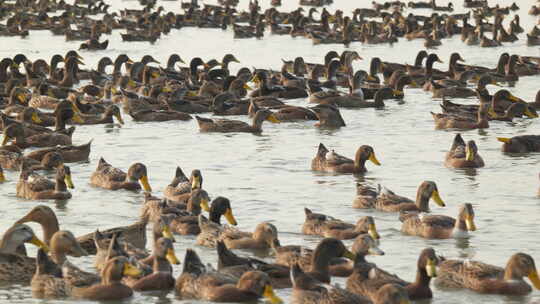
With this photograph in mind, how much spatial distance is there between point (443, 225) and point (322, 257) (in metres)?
2.89

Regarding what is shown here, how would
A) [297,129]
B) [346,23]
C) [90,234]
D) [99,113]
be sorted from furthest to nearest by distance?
[346,23] < [99,113] < [297,129] < [90,234]

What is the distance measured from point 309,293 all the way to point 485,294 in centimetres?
225

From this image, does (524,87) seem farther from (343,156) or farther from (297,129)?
(343,156)

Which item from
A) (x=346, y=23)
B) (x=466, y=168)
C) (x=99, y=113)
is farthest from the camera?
(x=346, y=23)

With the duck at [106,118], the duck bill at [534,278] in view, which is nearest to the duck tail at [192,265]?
the duck bill at [534,278]

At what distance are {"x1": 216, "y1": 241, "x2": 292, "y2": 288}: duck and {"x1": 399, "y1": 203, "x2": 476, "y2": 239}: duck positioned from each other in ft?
9.56

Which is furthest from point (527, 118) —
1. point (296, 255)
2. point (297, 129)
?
point (296, 255)

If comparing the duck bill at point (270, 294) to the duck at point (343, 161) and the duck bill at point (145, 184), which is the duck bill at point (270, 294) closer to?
the duck bill at point (145, 184)

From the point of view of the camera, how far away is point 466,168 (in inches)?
833

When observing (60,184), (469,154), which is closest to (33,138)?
(60,184)

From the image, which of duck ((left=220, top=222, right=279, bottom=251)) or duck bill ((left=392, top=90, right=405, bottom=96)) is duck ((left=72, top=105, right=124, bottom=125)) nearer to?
duck bill ((left=392, top=90, right=405, bottom=96))

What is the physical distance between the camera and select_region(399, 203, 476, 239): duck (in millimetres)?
15578

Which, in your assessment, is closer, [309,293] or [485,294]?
[309,293]

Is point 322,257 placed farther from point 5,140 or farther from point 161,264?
point 5,140
